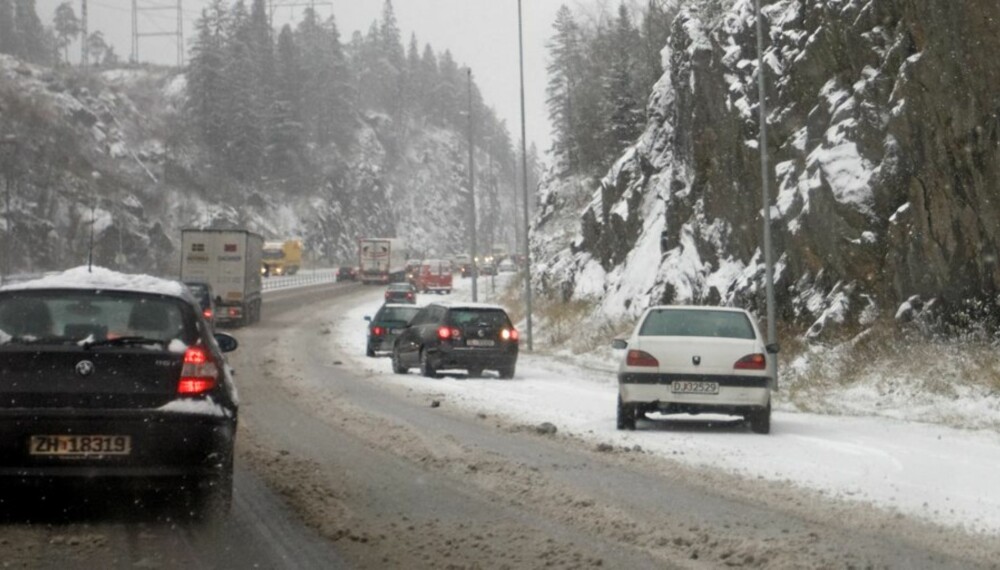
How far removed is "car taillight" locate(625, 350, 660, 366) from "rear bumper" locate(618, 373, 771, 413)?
141 mm

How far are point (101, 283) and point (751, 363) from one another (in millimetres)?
8601

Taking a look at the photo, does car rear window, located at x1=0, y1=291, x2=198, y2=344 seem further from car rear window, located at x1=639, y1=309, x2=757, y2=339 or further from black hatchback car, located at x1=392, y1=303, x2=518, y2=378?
black hatchback car, located at x1=392, y1=303, x2=518, y2=378

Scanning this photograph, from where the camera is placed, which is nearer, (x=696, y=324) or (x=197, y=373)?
(x=197, y=373)

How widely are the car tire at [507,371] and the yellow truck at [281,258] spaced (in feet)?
272

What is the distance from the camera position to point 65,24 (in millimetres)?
191875

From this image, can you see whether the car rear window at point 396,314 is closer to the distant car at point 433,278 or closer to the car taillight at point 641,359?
the car taillight at point 641,359

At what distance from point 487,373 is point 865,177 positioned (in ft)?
29.2

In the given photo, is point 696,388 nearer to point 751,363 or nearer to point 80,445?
point 751,363

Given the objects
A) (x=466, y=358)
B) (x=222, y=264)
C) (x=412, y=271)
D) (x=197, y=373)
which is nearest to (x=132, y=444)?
(x=197, y=373)

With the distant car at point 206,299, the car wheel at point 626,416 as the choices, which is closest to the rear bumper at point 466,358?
the car wheel at point 626,416

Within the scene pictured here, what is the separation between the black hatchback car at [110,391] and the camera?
333 inches

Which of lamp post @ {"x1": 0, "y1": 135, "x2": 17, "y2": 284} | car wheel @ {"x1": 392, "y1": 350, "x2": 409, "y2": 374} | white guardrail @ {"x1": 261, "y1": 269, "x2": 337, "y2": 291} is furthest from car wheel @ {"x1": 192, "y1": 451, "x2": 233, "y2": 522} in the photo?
white guardrail @ {"x1": 261, "y1": 269, "x2": 337, "y2": 291}

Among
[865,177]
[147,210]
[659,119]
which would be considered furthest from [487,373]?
[147,210]

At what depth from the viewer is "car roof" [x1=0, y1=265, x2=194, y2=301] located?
9.04 meters
